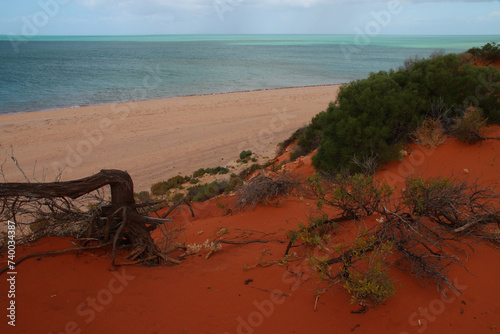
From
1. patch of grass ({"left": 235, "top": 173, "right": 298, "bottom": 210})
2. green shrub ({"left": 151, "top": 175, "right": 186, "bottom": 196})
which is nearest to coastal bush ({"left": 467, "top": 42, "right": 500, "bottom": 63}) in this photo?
patch of grass ({"left": 235, "top": 173, "right": 298, "bottom": 210})

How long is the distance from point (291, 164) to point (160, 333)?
8.26m

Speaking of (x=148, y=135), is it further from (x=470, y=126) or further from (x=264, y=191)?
(x=470, y=126)

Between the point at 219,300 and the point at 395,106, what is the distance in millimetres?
7141

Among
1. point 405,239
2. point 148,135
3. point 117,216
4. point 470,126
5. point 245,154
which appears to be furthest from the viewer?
point 148,135

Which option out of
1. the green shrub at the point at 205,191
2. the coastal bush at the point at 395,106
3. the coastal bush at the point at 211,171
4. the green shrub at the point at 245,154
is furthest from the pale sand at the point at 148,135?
the coastal bush at the point at 395,106

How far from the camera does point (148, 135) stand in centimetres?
1709

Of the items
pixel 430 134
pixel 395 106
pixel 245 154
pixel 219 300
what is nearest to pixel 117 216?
pixel 219 300

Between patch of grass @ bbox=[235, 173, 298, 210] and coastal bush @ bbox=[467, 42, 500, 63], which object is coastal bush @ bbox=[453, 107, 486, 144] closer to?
patch of grass @ bbox=[235, 173, 298, 210]

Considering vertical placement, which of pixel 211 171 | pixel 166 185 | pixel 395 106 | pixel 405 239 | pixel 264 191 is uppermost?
pixel 395 106

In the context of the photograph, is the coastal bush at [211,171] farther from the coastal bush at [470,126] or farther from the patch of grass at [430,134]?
the coastal bush at [470,126]

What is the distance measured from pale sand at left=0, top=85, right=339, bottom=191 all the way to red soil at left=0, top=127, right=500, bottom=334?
24.8 feet

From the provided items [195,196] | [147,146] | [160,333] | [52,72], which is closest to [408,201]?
[160,333]

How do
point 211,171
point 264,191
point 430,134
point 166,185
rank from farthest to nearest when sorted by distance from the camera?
1. point 211,171
2. point 166,185
3. point 430,134
4. point 264,191

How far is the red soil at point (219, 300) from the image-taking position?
10.3 feet
